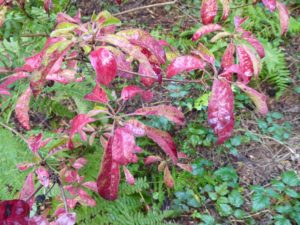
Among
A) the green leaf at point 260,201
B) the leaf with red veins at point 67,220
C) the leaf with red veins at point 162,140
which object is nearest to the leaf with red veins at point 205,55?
the leaf with red veins at point 162,140

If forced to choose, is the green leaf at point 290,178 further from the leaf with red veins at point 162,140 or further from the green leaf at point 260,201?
the leaf with red veins at point 162,140

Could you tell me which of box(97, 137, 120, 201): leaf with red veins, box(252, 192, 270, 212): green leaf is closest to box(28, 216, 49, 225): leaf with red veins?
box(97, 137, 120, 201): leaf with red veins

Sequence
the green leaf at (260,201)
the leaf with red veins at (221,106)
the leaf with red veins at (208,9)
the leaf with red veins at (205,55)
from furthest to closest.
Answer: the green leaf at (260,201) < the leaf with red veins at (208,9) < the leaf with red veins at (205,55) < the leaf with red veins at (221,106)

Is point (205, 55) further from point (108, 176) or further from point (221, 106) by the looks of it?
point (108, 176)

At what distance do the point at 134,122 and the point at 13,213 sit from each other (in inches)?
15.2

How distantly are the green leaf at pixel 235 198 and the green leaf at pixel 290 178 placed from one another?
253 mm

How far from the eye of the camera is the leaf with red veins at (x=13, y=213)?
82cm

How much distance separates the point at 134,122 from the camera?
106cm

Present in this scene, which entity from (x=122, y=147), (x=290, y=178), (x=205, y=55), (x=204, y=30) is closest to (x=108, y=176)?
(x=122, y=147)

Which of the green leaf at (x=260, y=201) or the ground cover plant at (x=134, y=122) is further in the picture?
the green leaf at (x=260, y=201)

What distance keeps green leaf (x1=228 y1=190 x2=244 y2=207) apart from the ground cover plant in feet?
0.03

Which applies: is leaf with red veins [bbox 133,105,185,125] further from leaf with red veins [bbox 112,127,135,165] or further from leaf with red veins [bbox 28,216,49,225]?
leaf with red veins [bbox 28,216,49,225]

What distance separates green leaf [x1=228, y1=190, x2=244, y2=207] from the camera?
214cm

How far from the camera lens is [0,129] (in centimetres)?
195
